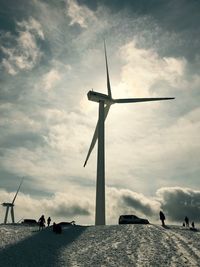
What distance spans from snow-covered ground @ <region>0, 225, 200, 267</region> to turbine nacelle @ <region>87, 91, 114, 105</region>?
3757cm

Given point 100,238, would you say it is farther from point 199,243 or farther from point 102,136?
point 102,136

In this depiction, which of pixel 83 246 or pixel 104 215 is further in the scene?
pixel 104 215

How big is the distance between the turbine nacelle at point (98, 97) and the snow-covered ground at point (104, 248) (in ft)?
123

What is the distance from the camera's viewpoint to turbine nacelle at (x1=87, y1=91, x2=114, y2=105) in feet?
244

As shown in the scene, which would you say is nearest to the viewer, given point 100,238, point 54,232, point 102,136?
point 100,238

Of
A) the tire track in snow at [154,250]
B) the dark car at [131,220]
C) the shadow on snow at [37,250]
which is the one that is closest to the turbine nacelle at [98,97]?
the dark car at [131,220]

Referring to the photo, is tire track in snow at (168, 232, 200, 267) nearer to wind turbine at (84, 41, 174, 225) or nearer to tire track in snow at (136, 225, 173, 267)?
tire track in snow at (136, 225, 173, 267)

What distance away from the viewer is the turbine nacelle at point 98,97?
244ft

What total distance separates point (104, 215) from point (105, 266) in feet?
109

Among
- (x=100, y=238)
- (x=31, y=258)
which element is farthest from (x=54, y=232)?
(x=31, y=258)

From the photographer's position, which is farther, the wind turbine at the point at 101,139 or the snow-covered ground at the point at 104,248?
the wind turbine at the point at 101,139

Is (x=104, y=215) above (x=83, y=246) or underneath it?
above

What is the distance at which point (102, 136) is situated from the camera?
215 feet

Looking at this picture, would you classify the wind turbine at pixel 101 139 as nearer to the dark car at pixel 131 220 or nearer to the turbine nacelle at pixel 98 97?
the turbine nacelle at pixel 98 97
